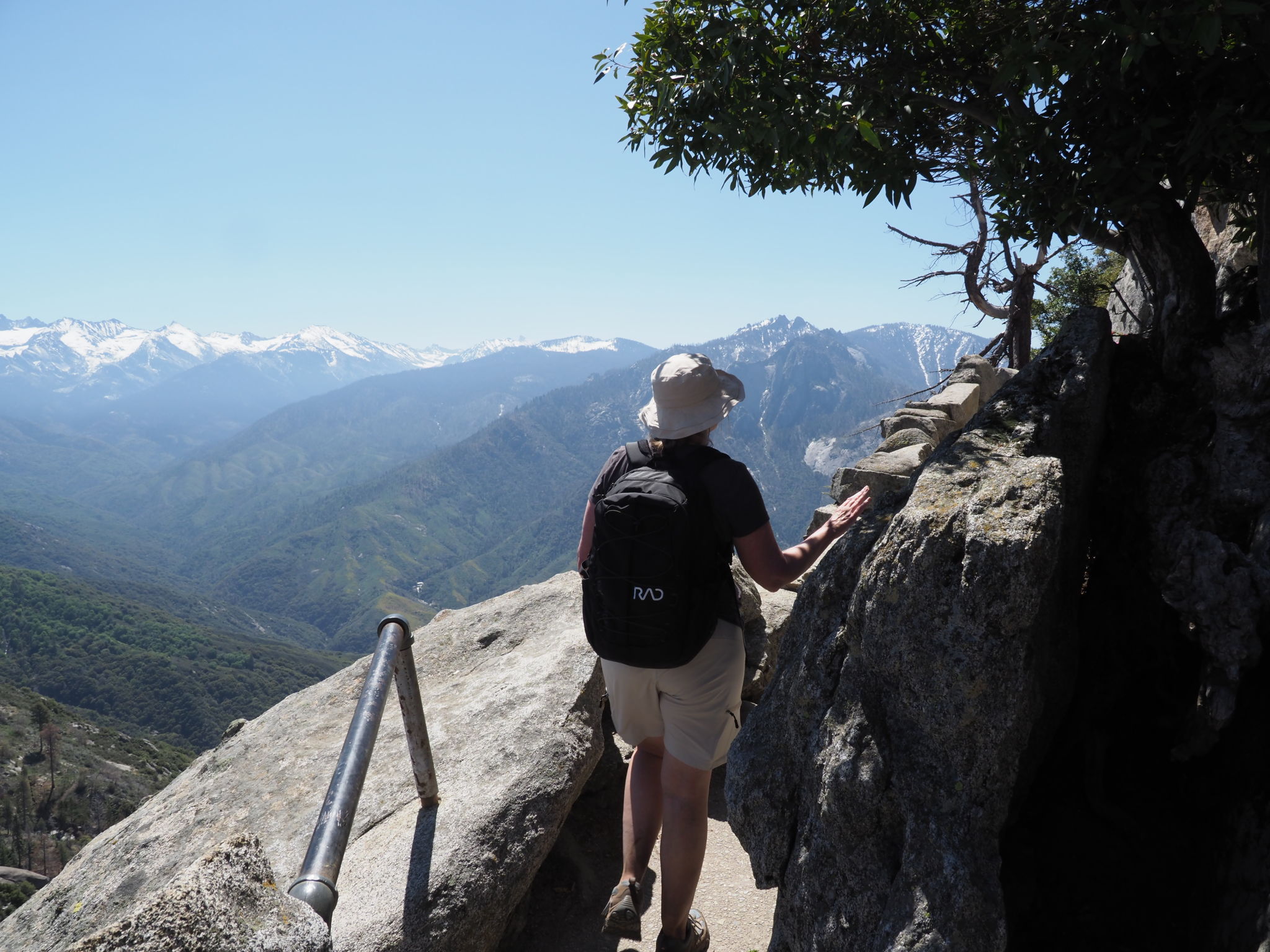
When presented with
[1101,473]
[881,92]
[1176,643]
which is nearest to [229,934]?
[1176,643]

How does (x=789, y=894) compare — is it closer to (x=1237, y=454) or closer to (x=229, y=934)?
(x=229, y=934)

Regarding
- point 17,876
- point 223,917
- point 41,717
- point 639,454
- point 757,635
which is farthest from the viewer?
point 41,717

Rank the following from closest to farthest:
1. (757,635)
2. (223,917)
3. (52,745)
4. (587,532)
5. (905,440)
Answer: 1. (223,917)
2. (587,532)
3. (757,635)
4. (905,440)
5. (52,745)

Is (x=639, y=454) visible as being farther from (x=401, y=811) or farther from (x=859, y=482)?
(x=859, y=482)

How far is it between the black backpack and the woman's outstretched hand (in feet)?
2.36

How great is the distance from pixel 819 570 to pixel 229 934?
11.3 feet

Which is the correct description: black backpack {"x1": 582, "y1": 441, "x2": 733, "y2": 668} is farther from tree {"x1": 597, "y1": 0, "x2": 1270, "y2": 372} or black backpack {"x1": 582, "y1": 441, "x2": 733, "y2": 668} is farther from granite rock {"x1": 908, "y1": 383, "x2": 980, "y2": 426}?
granite rock {"x1": 908, "y1": 383, "x2": 980, "y2": 426}

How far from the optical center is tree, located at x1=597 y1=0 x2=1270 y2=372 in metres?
4.36

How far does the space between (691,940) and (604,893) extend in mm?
1695

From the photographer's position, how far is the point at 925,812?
12.0 ft

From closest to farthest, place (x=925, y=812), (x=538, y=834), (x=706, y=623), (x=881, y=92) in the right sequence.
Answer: (x=925, y=812)
(x=706, y=623)
(x=881, y=92)
(x=538, y=834)

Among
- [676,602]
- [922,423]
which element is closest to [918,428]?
[922,423]

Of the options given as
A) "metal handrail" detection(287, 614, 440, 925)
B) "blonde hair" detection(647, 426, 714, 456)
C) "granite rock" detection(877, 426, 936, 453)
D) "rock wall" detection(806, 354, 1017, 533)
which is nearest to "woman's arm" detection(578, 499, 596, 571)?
"blonde hair" detection(647, 426, 714, 456)

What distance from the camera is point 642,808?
5352mm
